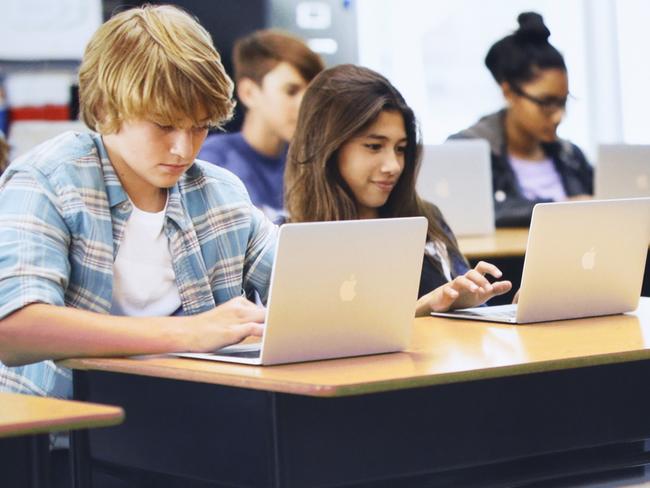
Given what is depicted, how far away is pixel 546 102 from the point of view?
16.3ft

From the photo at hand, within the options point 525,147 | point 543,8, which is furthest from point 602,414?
point 543,8

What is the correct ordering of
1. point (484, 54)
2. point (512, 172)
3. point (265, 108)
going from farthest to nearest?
1. point (484, 54)
2. point (265, 108)
3. point (512, 172)

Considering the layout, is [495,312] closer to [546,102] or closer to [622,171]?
[622,171]

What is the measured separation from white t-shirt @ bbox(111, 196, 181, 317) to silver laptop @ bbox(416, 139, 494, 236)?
2112 mm

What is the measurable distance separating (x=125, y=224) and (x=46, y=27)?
11.0 ft

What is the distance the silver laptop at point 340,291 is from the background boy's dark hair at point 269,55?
10.9ft

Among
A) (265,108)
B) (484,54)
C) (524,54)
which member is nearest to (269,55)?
(265,108)

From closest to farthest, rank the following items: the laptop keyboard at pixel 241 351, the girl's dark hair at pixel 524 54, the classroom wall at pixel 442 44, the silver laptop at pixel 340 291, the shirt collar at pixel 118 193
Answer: the silver laptop at pixel 340 291, the laptop keyboard at pixel 241 351, the shirt collar at pixel 118 193, the girl's dark hair at pixel 524 54, the classroom wall at pixel 442 44

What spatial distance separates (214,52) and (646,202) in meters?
0.87

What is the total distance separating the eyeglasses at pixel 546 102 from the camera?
496cm

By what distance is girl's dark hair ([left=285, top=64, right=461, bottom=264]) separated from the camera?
2938 millimetres

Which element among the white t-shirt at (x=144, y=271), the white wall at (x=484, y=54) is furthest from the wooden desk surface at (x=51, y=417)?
the white wall at (x=484, y=54)

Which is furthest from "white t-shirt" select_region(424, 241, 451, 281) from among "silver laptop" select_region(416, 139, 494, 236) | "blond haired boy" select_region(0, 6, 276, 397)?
"silver laptop" select_region(416, 139, 494, 236)

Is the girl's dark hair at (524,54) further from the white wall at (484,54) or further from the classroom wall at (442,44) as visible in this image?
the white wall at (484,54)
